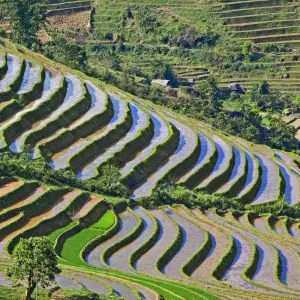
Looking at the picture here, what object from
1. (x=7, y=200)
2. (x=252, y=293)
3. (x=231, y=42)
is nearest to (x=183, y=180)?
(x=7, y=200)

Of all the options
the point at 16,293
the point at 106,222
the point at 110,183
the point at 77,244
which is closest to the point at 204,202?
the point at 110,183

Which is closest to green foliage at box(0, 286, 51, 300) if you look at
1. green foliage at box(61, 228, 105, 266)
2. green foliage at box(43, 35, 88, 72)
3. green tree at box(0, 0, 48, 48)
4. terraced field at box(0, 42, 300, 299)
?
terraced field at box(0, 42, 300, 299)

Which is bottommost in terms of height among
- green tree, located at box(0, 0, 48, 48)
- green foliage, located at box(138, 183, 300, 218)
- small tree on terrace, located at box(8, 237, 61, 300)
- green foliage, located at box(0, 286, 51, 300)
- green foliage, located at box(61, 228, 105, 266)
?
green foliage, located at box(0, 286, 51, 300)

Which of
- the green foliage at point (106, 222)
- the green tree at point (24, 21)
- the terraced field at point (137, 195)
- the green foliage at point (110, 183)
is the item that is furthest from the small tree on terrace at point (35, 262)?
the green tree at point (24, 21)

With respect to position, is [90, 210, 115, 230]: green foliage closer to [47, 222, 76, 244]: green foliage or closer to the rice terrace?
the rice terrace

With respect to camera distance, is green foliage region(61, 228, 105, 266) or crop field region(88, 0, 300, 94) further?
crop field region(88, 0, 300, 94)

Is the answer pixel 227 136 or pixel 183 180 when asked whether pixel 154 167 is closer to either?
pixel 183 180

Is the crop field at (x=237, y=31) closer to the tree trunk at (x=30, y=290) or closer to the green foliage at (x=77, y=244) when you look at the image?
the green foliage at (x=77, y=244)
